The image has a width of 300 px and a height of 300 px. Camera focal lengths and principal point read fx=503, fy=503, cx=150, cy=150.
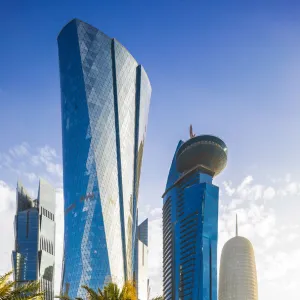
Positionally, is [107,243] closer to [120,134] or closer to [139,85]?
[120,134]

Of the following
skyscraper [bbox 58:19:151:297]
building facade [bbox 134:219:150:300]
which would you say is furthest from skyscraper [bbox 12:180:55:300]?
skyscraper [bbox 58:19:151:297]

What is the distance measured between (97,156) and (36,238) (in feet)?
233

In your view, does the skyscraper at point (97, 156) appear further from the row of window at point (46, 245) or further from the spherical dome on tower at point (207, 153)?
Result: the row of window at point (46, 245)

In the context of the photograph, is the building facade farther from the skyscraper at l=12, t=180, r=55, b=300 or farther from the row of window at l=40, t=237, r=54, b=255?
the skyscraper at l=12, t=180, r=55, b=300

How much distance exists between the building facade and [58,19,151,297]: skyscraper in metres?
79.2

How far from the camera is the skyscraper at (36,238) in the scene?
147750mm

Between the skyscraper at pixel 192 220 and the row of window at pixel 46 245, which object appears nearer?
the skyscraper at pixel 192 220

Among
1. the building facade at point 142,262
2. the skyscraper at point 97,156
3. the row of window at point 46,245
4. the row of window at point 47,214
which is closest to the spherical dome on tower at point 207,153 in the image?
the building facade at point 142,262

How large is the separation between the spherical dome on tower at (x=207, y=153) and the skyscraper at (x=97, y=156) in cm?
4603

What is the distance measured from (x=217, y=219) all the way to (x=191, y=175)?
791 inches

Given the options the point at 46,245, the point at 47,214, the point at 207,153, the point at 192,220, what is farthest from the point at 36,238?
the point at 207,153

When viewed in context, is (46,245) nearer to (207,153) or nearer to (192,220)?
(192,220)

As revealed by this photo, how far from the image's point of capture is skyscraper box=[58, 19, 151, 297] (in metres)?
91.4

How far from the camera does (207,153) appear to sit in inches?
5866
